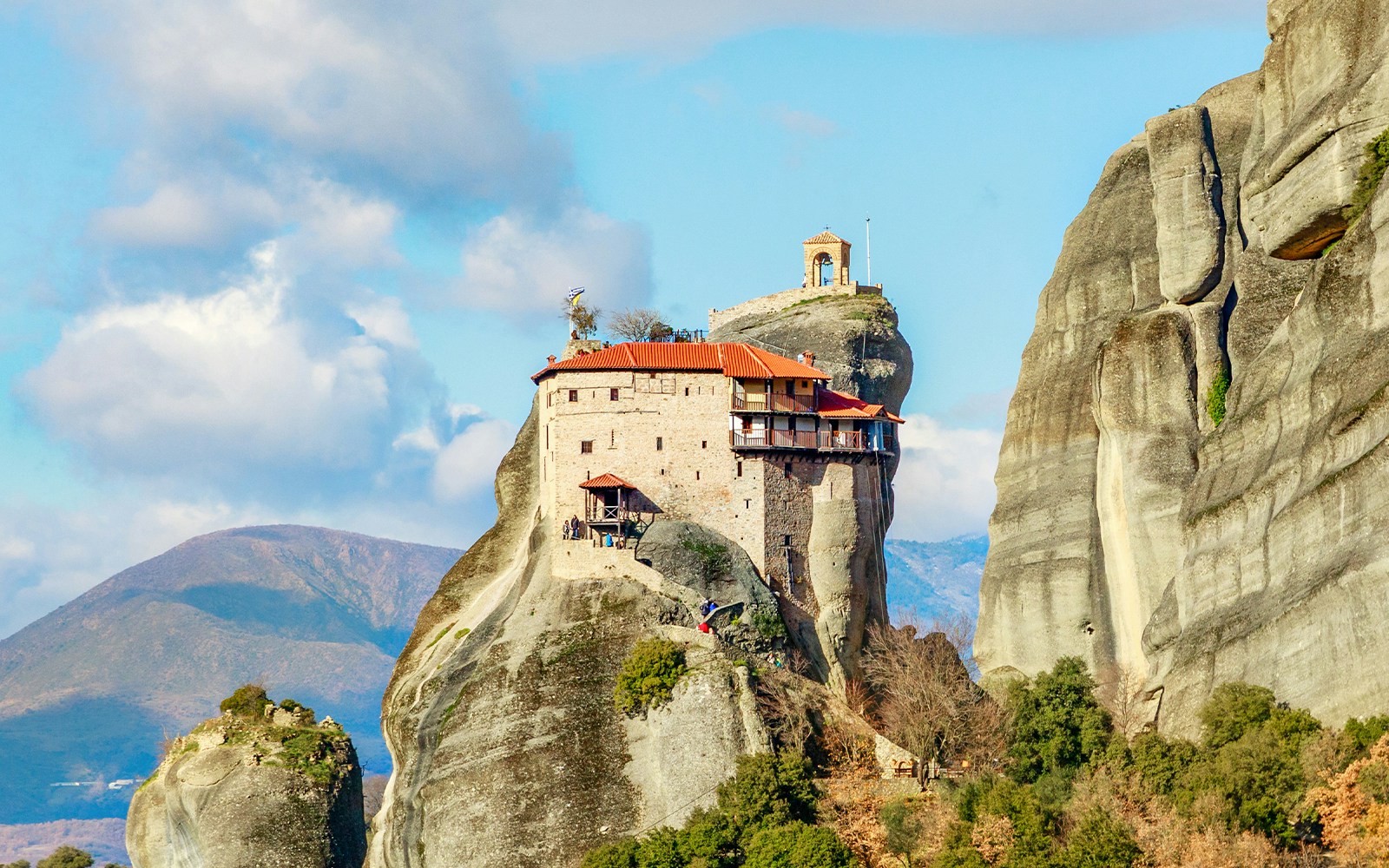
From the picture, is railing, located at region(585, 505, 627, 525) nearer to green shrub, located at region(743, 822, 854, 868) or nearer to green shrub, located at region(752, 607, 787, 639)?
green shrub, located at region(752, 607, 787, 639)

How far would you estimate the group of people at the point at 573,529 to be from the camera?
298 ft

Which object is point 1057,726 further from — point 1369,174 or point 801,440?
point 1369,174

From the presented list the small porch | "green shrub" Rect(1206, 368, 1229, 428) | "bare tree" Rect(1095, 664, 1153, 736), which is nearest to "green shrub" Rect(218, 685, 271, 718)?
the small porch

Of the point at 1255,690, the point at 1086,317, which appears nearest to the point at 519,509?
the point at 1086,317

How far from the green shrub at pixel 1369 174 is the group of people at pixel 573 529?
35689 mm

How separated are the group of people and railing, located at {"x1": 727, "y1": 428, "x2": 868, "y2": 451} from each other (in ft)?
25.9

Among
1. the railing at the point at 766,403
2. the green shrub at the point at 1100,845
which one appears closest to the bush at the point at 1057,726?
the green shrub at the point at 1100,845

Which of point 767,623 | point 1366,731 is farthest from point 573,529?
point 1366,731

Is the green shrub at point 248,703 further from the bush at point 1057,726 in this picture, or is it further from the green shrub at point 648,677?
the bush at point 1057,726

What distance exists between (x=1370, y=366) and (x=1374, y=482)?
5110 millimetres

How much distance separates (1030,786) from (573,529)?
981 inches

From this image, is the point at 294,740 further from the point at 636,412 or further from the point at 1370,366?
the point at 1370,366

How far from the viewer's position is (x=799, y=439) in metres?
93.6

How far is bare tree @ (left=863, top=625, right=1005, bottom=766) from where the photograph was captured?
8119cm
